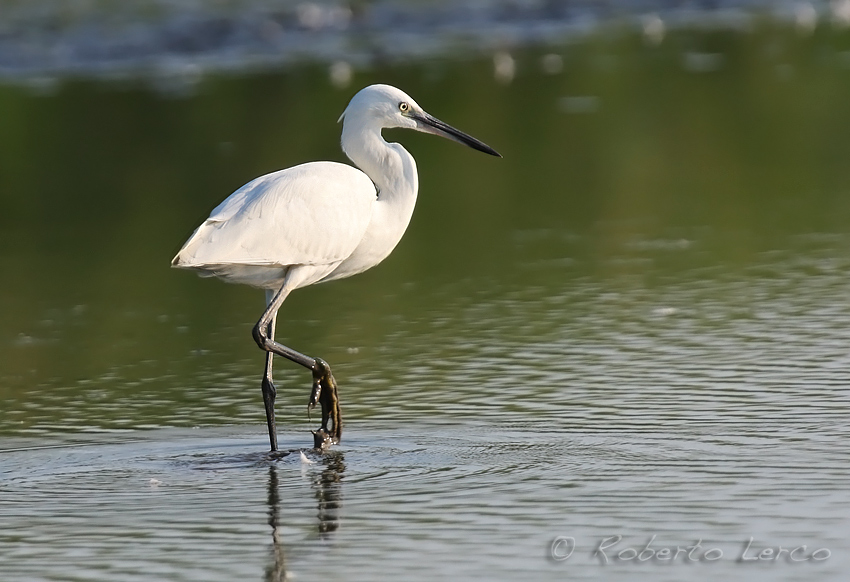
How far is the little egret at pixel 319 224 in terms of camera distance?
7.81 m

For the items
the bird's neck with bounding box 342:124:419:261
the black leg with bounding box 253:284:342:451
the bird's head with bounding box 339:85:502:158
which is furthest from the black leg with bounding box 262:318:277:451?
the bird's head with bounding box 339:85:502:158

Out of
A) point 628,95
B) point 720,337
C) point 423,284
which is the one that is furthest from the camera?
point 628,95

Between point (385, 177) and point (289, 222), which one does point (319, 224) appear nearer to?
point (289, 222)

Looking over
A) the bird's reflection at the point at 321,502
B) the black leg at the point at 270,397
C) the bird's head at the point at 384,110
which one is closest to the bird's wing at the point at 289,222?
the bird's head at the point at 384,110

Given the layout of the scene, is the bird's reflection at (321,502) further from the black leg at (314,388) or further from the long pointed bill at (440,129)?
the long pointed bill at (440,129)

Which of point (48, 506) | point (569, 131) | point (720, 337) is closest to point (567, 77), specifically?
point (569, 131)

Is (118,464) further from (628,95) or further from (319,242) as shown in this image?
(628,95)

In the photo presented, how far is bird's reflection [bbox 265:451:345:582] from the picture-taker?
603 centimetres

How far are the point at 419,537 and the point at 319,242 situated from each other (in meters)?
2.19

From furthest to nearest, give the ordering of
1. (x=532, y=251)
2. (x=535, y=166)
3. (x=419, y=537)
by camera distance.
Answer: (x=535, y=166), (x=532, y=251), (x=419, y=537)

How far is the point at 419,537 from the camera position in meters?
6.24

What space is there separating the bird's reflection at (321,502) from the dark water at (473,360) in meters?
0.02

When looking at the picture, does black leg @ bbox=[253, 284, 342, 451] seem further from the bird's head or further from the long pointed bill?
the long pointed bill

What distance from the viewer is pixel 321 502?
691cm
